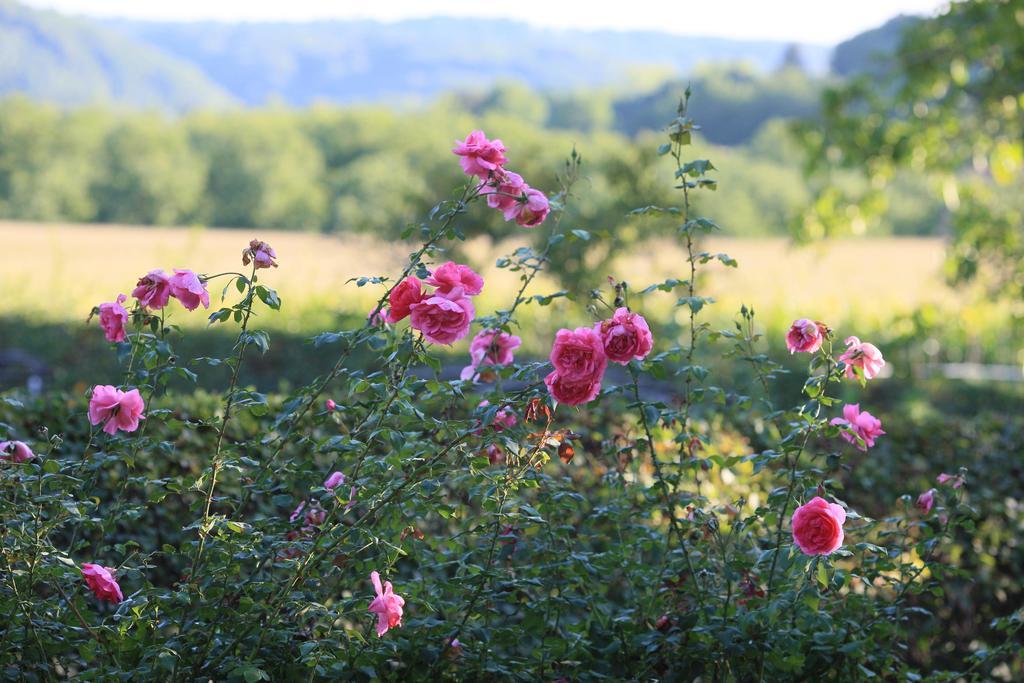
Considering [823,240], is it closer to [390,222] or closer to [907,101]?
[907,101]

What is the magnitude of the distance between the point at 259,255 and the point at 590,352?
59cm

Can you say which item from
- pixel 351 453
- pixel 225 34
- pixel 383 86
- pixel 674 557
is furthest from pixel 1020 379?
pixel 225 34

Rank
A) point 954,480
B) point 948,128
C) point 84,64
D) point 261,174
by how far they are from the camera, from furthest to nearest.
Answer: point 84,64 → point 261,174 → point 948,128 → point 954,480

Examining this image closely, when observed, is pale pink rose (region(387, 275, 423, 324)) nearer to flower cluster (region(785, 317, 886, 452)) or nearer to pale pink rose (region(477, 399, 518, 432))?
pale pink rose (region(477, 399, 518, 432))

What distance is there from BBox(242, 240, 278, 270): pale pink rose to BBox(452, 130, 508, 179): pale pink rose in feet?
1.19

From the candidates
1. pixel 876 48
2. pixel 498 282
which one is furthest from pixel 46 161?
pixel 876 48

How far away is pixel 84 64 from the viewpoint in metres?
93.9

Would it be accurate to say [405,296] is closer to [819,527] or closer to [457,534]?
[457,534]

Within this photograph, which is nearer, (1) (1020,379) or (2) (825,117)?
(2) (825,117)

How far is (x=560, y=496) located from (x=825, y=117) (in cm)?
571

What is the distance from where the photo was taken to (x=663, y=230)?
444 inches

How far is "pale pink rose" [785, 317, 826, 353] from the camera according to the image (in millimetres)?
2094

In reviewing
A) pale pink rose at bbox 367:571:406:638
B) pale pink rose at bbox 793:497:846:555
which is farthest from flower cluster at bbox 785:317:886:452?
pale pink rose at bbox 367:571:406:638

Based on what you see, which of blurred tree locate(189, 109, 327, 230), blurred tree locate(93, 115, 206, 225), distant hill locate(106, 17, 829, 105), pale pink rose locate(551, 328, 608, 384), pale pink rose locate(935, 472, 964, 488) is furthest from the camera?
distant hill locate(106, 17, 829, 105)
